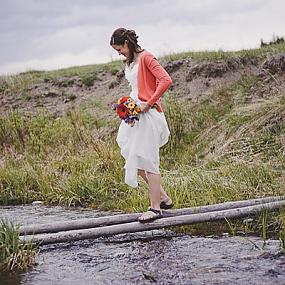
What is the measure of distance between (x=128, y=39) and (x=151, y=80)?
456 millimetres

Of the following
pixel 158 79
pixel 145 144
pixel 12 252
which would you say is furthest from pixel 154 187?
pixel 12 252

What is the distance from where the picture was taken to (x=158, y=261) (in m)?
5.17

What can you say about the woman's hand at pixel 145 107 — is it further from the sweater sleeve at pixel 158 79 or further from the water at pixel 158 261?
the water at pixel 158 261

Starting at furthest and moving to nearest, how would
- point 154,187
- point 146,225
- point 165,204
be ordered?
point 165,204
point 154,187
point 146,225

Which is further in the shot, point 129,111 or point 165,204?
point 165,204

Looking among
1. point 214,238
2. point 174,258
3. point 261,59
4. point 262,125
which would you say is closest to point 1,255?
point 174,258

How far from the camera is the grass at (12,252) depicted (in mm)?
5090

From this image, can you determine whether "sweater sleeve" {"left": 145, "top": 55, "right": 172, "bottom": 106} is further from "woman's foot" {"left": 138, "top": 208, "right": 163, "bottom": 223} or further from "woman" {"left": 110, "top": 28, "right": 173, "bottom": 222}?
"woman's foot" {"left": 138, "top": 208, "right": 163, "bottom": 223}

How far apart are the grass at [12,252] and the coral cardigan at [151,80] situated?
179 centimetres

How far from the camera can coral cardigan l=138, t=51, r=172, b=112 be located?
598 centimetres

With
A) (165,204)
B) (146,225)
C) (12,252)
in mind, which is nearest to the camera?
(12,252)

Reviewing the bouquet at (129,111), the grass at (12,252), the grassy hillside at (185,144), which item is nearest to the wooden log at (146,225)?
the grassy hillside at (185,144)

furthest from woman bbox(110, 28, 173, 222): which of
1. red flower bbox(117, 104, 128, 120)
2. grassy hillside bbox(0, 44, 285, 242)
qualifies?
grassy hillside bbox(0, 44, 285, 242)

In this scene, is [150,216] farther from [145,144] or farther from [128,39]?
[128,39]
